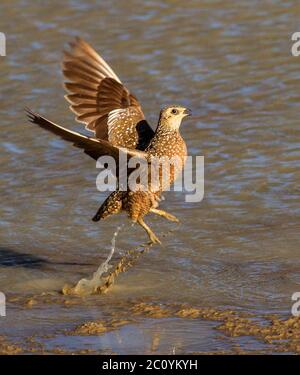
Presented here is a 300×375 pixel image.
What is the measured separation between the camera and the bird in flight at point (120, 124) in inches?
324

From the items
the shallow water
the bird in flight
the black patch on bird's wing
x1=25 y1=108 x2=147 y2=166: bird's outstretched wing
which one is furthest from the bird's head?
the shallow water

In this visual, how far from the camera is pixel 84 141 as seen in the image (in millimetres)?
7355

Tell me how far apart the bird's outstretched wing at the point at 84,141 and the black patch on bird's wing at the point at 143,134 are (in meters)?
0.62

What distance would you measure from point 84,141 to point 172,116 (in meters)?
1.30

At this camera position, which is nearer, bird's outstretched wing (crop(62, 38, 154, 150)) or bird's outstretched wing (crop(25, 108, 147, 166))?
bird's outstretched wing (crop(25, 108, 147, 166))

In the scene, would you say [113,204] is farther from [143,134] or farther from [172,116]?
A: [172,116]

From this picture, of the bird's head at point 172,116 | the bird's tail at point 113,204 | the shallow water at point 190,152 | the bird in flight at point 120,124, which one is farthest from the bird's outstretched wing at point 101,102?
the shallow water at point 190,152

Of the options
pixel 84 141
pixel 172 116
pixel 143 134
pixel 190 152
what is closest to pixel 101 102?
pixel 143 134

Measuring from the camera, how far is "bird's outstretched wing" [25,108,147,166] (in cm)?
722

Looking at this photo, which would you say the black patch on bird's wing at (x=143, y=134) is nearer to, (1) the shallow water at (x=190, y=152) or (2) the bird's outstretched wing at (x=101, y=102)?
(2) the bird's outstretched wing at (x=101, y=102)

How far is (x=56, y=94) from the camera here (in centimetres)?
1247

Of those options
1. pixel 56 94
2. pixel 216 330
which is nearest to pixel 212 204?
pixel 216 330

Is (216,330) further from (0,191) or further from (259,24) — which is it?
(259,24)

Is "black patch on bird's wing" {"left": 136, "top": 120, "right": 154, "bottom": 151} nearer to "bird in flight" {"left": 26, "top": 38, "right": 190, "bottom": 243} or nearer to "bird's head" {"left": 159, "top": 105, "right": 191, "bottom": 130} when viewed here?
"bird in flight" {"left": 26, "top": 38, "right": 190, "bottom": 243}
